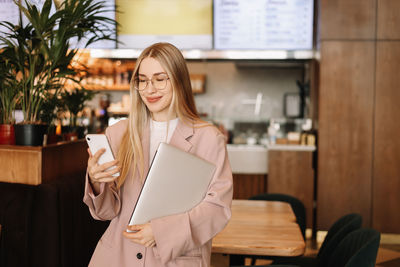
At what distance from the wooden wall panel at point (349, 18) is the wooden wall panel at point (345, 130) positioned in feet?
0.37

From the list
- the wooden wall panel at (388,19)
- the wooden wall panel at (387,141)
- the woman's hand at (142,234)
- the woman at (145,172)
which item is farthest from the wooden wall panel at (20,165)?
the wooden wall panel at (388,19)

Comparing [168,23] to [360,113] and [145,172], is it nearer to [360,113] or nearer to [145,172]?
[360,113]

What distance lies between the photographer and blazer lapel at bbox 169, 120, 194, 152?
4.85 ft

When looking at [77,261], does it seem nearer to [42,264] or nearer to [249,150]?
[42,264]

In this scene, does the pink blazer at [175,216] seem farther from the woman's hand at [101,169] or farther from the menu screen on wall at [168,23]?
the menu screen on wall at [168,23]

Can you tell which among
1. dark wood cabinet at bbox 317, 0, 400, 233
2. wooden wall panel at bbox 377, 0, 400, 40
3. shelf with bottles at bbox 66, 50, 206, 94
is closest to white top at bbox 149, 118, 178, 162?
dark wood cabinet at bbox 317, 0, 400, 233

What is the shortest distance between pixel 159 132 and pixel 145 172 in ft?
0.54

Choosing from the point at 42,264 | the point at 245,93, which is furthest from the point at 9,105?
the point at 245,93

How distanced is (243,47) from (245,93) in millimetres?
1769

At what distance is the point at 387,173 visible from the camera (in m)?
4.71

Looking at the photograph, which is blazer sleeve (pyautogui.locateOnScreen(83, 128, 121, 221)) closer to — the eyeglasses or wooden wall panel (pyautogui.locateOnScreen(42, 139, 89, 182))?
the eyeglasses

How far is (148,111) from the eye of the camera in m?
1.58

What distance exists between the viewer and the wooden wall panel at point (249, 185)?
521 cm

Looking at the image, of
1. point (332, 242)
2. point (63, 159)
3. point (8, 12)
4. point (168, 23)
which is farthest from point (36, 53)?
point (168, 23)
